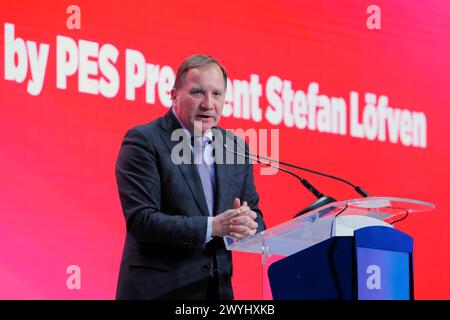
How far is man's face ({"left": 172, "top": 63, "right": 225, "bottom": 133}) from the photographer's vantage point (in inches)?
110

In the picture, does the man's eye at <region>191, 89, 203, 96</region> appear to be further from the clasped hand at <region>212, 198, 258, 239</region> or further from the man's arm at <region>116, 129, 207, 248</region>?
the clasped hand at <region>212, 198, 258, 239</region>

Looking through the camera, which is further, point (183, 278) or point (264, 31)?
point (264, 31)

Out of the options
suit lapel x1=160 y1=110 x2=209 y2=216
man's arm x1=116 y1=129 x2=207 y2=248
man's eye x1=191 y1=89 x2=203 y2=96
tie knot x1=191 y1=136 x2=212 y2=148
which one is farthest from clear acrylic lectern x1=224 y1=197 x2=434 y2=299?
man's eye x1=191 y1=89 x2=203 y2=96

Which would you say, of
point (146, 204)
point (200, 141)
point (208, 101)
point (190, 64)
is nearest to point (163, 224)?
point (146, 204)

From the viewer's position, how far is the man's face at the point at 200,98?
9.20 ft

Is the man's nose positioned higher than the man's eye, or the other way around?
the man's eye

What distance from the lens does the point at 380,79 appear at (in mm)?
4797

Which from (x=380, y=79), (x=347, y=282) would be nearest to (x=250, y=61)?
(x=380, y=79)

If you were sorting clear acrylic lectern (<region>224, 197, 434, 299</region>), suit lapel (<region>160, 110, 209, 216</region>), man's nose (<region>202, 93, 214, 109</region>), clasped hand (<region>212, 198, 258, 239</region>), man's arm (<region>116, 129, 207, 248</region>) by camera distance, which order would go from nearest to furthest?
1. clear acrylic lectern (<region>224, 197, 434, 299</region>)
2. clasped hand (<region>212, 198, 258, 239</region>)
3. man's arm (<region>116, 129, 207, 248</region>)
4. suit lapel (<region>160, 110, 209, 216</region>)
5. man's nose (<region>202, 93, 214, 109</region>)

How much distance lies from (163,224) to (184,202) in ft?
0.58

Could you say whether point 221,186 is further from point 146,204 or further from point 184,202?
point 146,204

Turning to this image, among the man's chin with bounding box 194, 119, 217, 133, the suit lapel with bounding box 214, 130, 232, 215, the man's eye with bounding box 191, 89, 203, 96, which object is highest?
the man's eye with bounding box 191, 89, 203, 96

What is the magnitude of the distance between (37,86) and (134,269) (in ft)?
3.99
